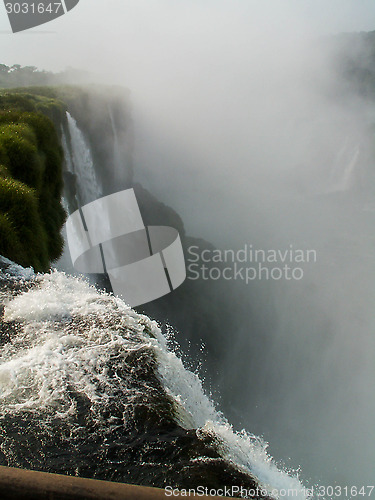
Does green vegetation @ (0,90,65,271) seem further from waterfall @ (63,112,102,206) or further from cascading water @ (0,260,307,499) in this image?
waterfall @ (63,112,102,206)

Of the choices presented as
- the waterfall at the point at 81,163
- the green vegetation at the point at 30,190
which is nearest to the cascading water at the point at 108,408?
the green vegetation at the point at 30,190

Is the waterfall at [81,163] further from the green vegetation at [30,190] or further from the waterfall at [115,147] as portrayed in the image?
the waterfall at [115,147]

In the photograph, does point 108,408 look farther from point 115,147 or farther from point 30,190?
point 115,147

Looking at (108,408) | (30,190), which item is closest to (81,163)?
(30,190)

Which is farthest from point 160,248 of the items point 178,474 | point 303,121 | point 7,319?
point 303,121

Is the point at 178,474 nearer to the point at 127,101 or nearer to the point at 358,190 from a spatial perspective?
the point at 127,101
